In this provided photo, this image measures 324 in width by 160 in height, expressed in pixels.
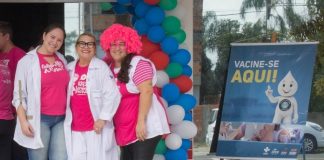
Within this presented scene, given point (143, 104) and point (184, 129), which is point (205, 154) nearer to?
point (184, 129)

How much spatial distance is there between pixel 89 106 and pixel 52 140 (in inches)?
15.0

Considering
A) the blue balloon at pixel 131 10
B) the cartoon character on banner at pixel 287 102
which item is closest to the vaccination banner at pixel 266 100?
the cartoon character on banner at pixel 287 102

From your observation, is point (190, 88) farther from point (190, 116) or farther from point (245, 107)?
point (245, 107)

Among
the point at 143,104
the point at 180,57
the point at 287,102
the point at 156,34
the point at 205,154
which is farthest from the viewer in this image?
the point at 205,154

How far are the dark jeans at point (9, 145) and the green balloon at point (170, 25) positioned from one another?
1356 mm

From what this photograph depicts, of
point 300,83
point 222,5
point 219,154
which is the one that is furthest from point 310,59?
point 222,5

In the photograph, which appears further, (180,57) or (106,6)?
(106,6)

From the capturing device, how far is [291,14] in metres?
9.75

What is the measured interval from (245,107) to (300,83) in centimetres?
63

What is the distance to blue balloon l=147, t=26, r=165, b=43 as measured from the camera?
5.11 meters

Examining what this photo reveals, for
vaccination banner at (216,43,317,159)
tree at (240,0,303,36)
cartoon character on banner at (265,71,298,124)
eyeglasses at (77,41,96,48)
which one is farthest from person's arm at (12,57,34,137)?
tree at (240,0,303,36)

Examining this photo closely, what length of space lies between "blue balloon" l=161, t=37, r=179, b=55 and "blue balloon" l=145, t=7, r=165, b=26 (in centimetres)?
15

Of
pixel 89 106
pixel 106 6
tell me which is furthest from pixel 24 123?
pixel 106 6

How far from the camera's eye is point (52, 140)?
15.0 feet
